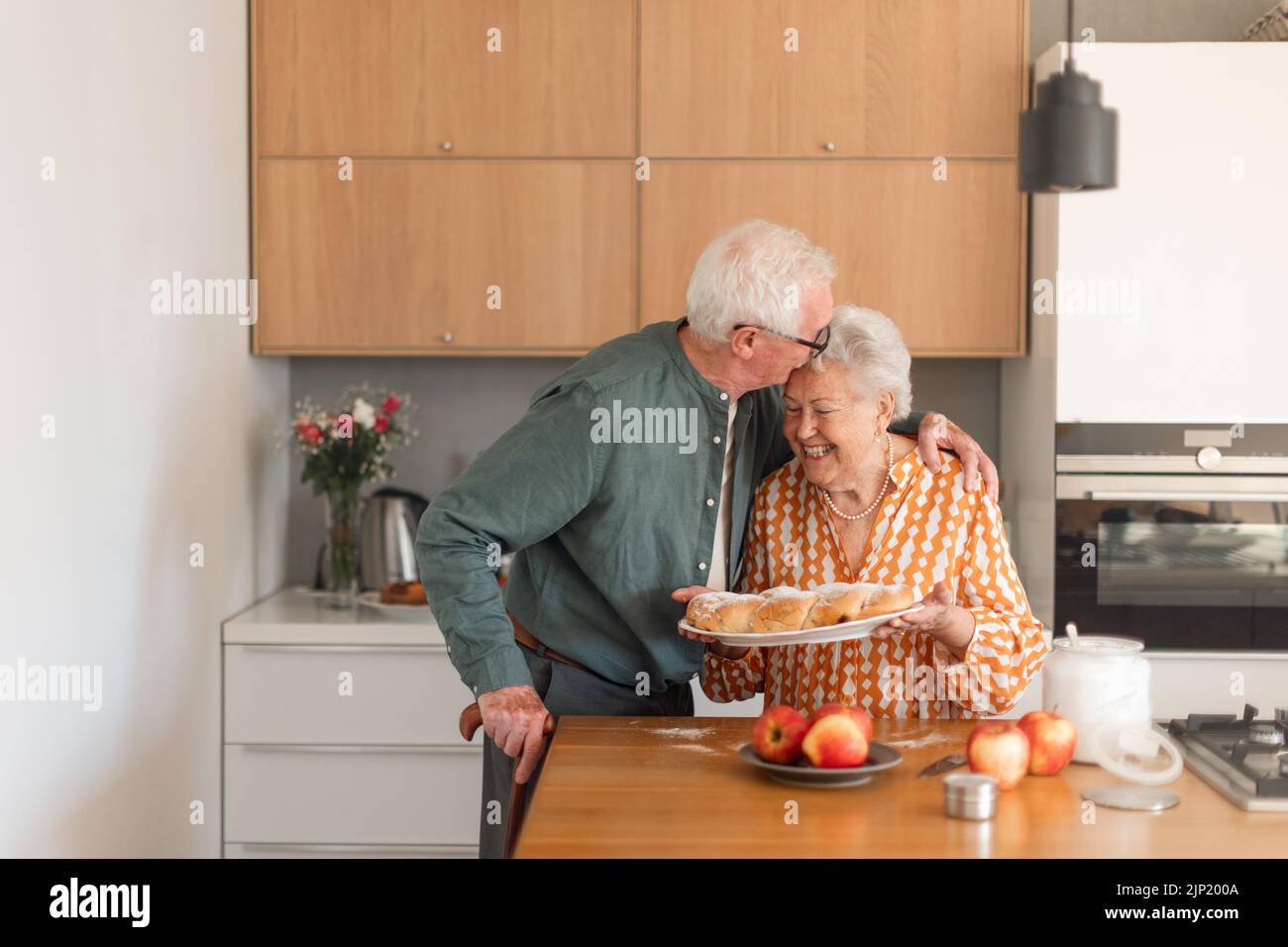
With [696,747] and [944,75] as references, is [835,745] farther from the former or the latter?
[944,75]

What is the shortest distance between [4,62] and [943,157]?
201 cm

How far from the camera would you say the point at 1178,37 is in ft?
10.8

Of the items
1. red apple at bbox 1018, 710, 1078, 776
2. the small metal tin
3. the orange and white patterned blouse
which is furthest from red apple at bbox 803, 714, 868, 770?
the orange and white patterned blouse

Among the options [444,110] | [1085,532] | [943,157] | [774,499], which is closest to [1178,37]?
[943,157]

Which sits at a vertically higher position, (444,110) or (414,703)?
(444,110)

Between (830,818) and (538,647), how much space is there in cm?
72

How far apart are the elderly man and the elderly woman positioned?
47 millimetres

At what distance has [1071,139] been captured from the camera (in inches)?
55.9

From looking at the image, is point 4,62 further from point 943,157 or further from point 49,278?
point 943,157

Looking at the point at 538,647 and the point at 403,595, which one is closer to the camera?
the point at 538,647

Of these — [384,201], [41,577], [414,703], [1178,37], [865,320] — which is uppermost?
[1178,37]

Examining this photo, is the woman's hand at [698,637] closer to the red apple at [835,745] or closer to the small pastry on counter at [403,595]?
the red apple at [835,745]

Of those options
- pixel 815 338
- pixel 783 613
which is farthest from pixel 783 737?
pixel 815 338

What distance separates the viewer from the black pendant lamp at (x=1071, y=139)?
1417 millimetres
